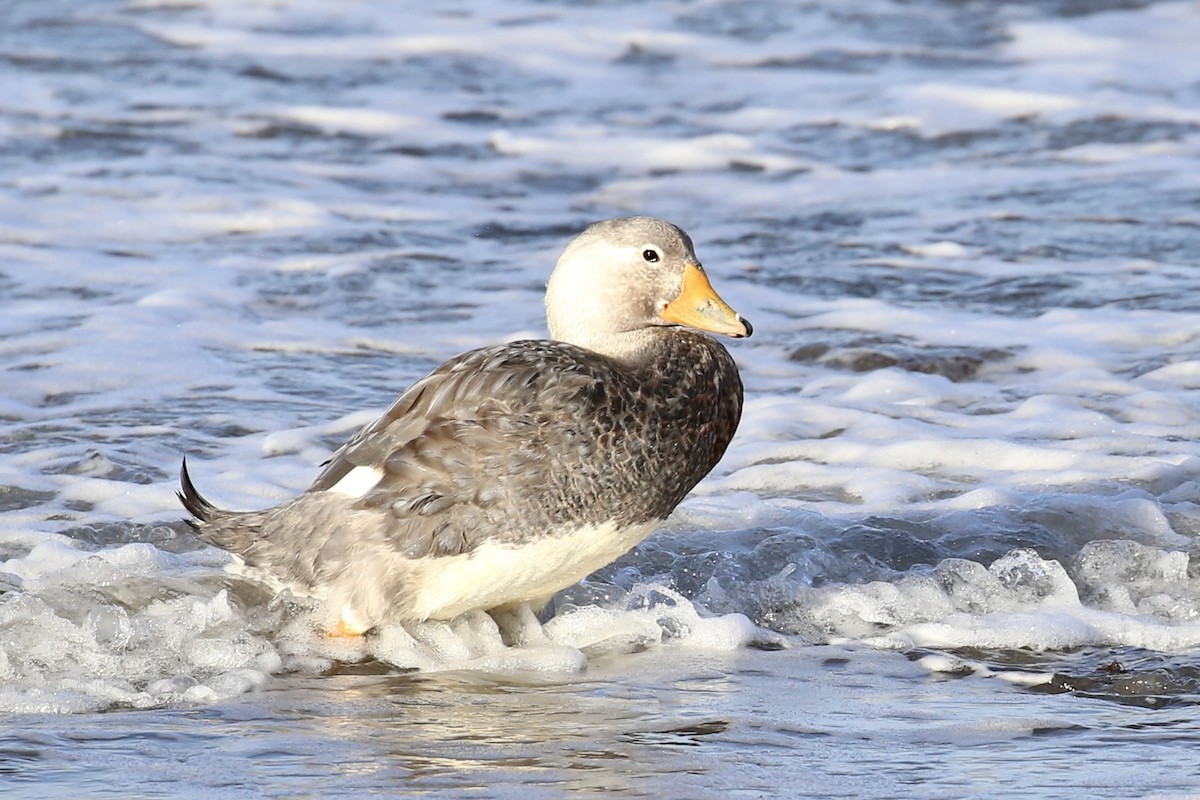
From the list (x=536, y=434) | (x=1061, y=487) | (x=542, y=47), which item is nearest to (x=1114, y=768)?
(x=536, y=434)

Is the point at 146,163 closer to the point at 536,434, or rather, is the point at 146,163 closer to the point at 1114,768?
the point at 536,434

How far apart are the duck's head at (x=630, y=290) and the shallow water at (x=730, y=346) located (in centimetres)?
82

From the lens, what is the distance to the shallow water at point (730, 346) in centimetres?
445

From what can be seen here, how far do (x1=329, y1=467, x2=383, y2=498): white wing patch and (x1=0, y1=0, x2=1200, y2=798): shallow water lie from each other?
43cm

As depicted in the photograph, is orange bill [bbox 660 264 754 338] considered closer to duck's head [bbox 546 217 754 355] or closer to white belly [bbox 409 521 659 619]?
duck's head [bbox 546 217 754 355]

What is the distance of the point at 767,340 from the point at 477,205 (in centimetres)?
335

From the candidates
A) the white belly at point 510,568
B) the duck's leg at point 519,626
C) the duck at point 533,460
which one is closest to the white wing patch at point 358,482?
the duck at point 533,460

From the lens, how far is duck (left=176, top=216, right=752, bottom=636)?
5051mm

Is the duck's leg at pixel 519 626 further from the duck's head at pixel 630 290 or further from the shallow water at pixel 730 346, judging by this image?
the duck's head at pixel 630 290

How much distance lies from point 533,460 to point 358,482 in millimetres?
531

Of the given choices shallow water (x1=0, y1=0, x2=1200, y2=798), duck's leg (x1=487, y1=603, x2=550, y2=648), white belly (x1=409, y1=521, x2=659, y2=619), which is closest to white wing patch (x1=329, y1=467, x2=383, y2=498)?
white belly (x1=409, y1=521, x2=659, y2=619)

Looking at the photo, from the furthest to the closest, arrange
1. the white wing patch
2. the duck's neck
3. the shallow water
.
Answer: the duck's neck < the white wing patch < the shallow water

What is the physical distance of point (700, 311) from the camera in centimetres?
537

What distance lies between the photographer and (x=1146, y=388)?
25.6 feet
